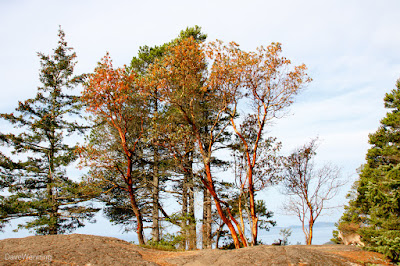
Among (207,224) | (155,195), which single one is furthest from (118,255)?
(155,195)

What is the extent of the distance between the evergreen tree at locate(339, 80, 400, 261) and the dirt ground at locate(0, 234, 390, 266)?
1.10 metres

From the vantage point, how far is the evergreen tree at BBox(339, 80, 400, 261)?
817 centimetres

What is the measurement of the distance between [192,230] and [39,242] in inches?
307

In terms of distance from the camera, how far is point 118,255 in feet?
28.6

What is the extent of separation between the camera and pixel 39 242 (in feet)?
30.3

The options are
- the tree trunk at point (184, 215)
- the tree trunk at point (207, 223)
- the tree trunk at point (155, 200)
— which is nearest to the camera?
the tree trunk at point (184, 215)

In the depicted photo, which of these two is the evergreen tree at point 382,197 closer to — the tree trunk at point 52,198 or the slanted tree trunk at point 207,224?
the slanted tree trunk at point 207,224

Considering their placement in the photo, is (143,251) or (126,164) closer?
(143,251)

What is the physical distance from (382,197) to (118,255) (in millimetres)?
8114

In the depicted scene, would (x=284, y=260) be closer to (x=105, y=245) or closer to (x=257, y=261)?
(x=257, y=261)

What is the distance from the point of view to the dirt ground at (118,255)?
25.3 ft

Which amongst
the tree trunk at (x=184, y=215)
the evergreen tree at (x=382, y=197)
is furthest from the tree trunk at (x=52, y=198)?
the evergreen tree at (x=382, y=197)

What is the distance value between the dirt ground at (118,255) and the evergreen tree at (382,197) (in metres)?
1.10

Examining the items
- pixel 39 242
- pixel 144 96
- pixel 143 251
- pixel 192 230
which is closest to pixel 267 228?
pixel 192 230
